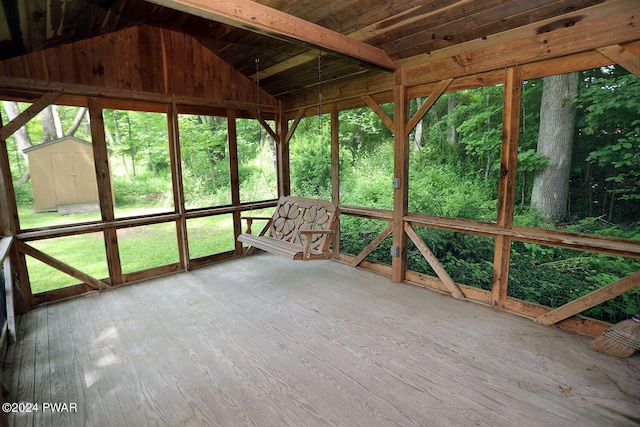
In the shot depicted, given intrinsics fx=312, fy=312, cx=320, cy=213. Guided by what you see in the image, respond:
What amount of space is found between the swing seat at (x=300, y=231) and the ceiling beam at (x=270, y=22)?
181 cm

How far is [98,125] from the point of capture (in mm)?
3844

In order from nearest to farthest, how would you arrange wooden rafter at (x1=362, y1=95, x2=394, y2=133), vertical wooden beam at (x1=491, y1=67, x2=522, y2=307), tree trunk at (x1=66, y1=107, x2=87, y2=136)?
vertical wooden beam at (x1=491, y1=67, x2=522, y2=307) → wooden rafter at (x1=362, y1=95, x2=394, y2=133) → tree trunk at (x1=66, y1=107, x2=87, y2=136)

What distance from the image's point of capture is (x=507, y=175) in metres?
3.12

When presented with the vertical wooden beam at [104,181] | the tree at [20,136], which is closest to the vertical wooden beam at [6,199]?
the tree at [20,136]

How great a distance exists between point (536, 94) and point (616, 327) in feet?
8.92

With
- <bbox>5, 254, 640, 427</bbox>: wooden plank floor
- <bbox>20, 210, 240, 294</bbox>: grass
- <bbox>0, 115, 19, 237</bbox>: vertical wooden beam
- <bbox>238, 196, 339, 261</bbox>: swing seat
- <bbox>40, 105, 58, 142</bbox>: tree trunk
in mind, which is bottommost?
<bbox>5, 254, 640, 427</bbox>: wooden plank floor

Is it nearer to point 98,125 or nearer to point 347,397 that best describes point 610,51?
point 347,397

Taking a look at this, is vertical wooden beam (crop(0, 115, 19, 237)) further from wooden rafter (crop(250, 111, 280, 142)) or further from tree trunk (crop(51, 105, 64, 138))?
tree trunk (crop(51, 105, 64, 138))

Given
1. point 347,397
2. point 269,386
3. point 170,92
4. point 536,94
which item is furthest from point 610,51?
point 170,92

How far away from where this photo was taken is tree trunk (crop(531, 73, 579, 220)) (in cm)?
348

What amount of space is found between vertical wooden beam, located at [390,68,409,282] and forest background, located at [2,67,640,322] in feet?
2.37

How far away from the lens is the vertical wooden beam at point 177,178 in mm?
4389

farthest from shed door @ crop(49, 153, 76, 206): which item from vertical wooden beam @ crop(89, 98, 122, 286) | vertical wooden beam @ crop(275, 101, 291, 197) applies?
vertical wooden beam @ crop(275, 101, 291, 197)

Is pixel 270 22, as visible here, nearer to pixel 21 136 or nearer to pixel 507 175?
pixel 507 175
